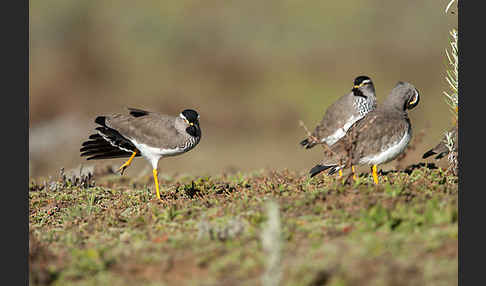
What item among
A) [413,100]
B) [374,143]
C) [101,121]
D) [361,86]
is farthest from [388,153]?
[101,121]

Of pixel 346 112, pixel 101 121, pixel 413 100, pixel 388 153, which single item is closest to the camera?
pixel 388 153

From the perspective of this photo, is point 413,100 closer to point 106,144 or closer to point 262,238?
point 262,238

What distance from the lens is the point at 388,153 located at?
8477 mm

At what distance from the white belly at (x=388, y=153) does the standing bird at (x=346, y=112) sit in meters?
1.71

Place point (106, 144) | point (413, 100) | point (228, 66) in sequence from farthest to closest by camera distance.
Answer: point (228, 66), point (106, 144), point (413, 100)

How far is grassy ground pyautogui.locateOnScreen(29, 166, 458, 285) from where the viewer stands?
550 centimetres

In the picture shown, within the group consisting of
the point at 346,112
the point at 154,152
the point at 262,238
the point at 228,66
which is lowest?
the point at 262,238

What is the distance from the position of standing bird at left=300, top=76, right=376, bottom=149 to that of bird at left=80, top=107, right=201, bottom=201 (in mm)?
2171

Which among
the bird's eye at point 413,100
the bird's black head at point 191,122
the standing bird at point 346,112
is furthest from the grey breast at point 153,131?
the bird's eye at point 413,100

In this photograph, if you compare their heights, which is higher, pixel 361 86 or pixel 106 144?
pixel 361 86

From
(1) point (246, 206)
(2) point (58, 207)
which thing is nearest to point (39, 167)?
(2) point (58, 207)

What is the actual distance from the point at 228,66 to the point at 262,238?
1894 cm

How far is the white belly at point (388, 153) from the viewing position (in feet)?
27.8

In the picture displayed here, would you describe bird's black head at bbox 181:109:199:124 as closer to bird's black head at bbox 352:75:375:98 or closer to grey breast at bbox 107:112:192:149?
grey breast at bbox 107:112:192:149
